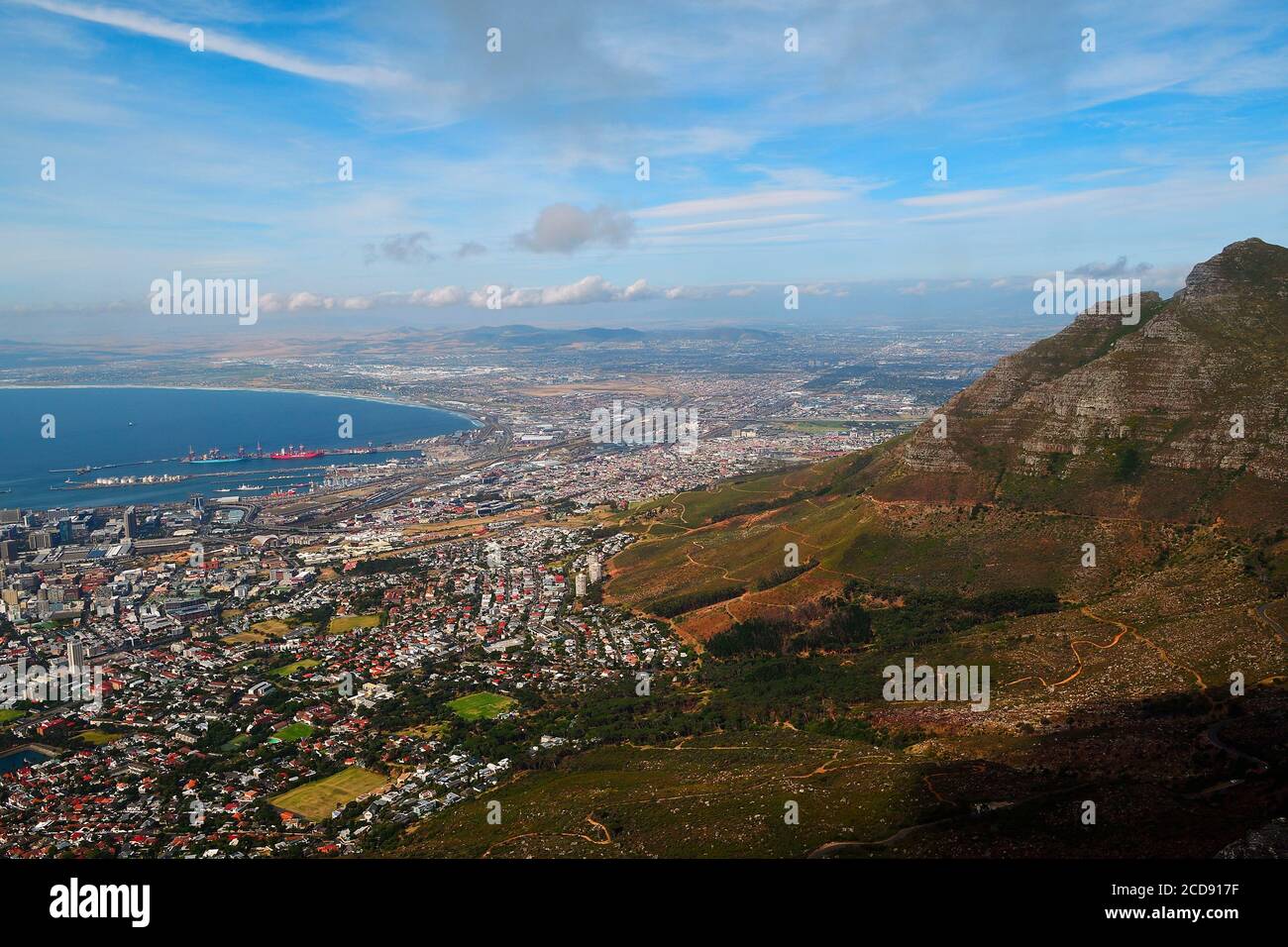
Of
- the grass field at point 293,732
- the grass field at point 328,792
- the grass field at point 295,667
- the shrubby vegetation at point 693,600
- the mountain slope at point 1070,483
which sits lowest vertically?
the grass field at point 328,792

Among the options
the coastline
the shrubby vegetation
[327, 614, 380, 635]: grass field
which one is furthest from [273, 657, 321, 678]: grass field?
the coastline

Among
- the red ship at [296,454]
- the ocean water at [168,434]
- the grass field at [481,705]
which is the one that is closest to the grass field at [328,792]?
the grass field at [481,705]

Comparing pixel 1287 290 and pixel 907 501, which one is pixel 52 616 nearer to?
pixel 907 501

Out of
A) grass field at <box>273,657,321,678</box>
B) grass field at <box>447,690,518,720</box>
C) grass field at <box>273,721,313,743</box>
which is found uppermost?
grass field at <box>273,657,321,678</box>

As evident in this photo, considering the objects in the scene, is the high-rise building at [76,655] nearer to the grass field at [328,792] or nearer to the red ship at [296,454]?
the grass field at [328,792]

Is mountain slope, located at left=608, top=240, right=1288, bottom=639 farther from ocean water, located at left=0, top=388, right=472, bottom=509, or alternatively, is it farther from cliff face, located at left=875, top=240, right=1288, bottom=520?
ocean water, located at left=0, top=388, right=472, bottom=509

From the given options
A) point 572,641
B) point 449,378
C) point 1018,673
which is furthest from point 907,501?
point 449,378

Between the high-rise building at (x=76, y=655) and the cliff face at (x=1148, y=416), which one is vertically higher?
the cliff face at (x=1148, y=416)

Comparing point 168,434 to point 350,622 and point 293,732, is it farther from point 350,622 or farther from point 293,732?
point 293,732
